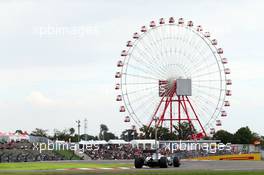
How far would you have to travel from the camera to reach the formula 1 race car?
5188cm

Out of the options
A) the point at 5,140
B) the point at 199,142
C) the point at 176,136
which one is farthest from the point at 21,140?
the point at 176,136

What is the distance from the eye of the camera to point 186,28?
106062mm

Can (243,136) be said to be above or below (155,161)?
above

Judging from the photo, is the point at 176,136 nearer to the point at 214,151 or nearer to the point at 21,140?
the point at 214,151

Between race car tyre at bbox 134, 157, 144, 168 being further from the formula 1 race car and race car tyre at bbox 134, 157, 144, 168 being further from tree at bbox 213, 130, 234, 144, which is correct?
tree at bbox 213, 130, 234, 144

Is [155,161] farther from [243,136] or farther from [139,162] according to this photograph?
[243,136]

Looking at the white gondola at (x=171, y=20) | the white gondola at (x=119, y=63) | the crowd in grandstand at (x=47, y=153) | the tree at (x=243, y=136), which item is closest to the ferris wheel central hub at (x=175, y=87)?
the white gondola at (x=119, y=63)

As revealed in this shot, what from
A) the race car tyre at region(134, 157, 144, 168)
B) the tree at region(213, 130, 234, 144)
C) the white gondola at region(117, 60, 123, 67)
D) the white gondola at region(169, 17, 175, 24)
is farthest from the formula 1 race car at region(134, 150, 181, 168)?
the tree at region(213, 130, 234, 144)

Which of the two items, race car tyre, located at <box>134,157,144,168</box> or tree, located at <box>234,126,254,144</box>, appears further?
tree, located at <box>234,126,254,144</box>

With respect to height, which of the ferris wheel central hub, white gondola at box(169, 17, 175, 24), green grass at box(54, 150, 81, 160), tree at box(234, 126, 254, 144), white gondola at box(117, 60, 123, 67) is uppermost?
white gondola at box(169, 17, 175, 24)

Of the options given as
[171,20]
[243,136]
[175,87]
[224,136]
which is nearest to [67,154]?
[175,87]

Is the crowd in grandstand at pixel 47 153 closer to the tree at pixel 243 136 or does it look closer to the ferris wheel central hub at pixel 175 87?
the ferris wheel central hub at pixel 175 87

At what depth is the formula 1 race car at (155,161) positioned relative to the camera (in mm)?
51875

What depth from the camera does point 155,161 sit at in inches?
2072
